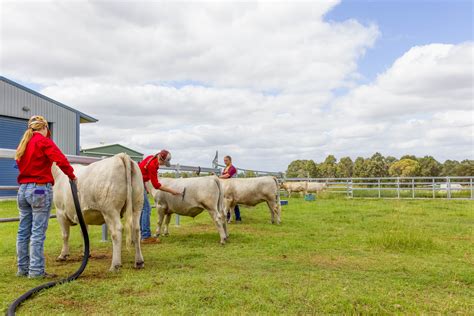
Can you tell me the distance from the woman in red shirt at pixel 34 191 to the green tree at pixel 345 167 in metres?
69.1

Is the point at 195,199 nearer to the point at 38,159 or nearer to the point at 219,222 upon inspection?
the point at 219,222

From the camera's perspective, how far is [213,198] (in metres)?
7.81

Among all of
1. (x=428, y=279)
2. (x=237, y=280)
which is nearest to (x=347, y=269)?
(x=428, y=279)

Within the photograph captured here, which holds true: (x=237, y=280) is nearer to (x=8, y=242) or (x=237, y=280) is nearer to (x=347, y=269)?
(x=347, y=269)

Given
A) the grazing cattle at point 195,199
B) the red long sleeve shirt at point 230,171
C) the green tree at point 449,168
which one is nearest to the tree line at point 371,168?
the green tree at point 449,168

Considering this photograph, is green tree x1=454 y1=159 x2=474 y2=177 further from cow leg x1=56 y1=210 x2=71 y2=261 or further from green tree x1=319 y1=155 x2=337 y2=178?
cow leg x1=56 y1=210 x2=71 y2=261

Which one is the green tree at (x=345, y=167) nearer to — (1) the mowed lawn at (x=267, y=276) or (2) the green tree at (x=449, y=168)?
(2) the green tree at (x=449, y=168)

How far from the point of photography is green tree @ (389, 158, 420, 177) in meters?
68.8

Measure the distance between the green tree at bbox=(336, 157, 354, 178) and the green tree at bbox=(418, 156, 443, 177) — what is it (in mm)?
14145

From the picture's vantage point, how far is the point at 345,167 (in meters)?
72.6

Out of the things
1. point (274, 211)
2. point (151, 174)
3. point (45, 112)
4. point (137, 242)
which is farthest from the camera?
point (45, 112)

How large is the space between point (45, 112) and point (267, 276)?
19772 mm

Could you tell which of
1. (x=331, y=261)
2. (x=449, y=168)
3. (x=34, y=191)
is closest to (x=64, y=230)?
(x=34, y=191)

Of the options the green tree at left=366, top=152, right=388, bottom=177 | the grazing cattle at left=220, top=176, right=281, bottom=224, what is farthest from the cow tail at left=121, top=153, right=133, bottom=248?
the green tree at left=366, top=152, right=388, bottom=177
